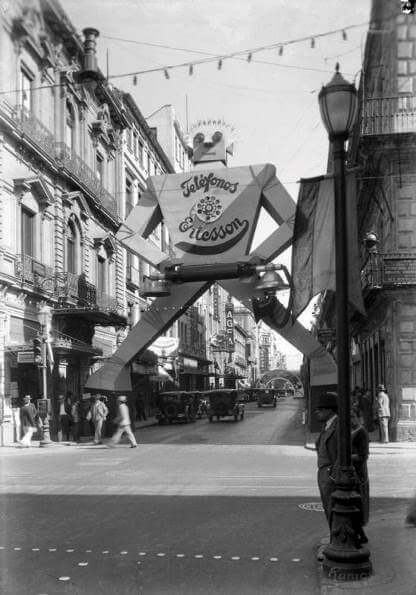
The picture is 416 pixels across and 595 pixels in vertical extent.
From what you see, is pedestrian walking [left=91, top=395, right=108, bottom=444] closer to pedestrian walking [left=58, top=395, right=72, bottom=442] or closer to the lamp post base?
pedestrian walking [left=58, top=395, right=72, bottom=442]

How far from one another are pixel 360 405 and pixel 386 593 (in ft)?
54.3

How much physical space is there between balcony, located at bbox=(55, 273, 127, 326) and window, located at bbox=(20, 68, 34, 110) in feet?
20.6

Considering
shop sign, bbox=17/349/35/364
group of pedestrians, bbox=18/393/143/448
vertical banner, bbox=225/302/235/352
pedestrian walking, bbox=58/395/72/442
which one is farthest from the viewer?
vertical banner, bbox=225/302/235/352

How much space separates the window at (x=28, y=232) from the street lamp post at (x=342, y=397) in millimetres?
19283

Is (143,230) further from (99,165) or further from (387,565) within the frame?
(99,165)

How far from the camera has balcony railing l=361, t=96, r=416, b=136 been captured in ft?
69.4

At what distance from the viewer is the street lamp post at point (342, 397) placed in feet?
20.3

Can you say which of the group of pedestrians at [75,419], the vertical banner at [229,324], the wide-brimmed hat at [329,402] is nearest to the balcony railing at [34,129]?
the group of pedestrians at [75,419]

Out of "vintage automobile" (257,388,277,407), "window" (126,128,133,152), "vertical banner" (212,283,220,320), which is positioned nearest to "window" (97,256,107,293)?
"window" (126,128,133,152)

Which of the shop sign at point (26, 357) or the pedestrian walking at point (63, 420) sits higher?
the shop sign at point (26, 357)

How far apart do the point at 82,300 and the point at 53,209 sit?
3.80m

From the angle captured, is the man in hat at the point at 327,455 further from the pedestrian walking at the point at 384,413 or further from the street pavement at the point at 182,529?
the pedestrian walking at the point at 384,413

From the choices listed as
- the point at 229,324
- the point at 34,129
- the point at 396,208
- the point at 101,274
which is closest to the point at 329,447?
the point at 396,208

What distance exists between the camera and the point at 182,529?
8508 millimetres
